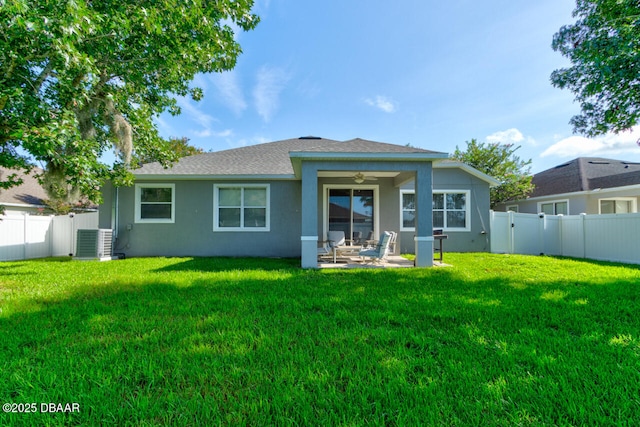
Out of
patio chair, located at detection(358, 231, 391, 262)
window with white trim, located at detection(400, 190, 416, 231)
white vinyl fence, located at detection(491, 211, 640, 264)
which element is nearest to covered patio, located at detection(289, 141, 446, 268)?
patio chair, located at detection(358, 231, 391, 262)

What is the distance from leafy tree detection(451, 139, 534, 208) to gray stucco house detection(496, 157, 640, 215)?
0.98m

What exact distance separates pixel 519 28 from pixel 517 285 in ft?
26.6

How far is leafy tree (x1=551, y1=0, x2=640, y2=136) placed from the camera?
648 centimetres

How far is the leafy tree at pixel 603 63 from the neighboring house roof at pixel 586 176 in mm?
7138

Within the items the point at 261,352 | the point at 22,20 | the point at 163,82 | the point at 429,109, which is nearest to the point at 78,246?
the point at 163,82

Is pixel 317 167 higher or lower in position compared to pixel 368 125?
lower

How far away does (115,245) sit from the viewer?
9844mm

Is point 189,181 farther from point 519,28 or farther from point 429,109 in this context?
point 519,28

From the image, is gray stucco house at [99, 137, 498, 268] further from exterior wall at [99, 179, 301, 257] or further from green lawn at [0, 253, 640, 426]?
green lawn at [0, 253, 640, 426]

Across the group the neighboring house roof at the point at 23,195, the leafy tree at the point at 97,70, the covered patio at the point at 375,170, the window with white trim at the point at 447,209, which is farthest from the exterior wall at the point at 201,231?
the neighboring house roof at the point at 23,195

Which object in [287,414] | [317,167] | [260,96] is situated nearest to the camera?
[287,414]

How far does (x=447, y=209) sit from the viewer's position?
11109 millimetres

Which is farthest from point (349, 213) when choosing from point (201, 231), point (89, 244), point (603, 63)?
point (89, 244)

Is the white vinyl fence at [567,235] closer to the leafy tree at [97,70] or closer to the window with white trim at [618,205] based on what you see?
the window with white trim at [618,205]
